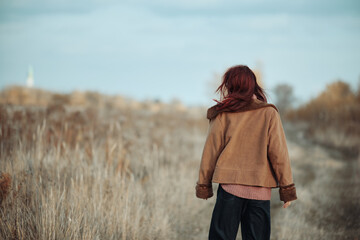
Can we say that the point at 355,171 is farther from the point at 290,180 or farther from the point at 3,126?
the point at 3,126

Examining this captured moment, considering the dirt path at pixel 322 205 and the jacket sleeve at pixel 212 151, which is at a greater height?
the jacket sleeve at pixel 212 151

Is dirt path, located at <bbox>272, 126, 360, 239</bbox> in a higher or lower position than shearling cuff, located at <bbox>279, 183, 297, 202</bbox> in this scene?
lower

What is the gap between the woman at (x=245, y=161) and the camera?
8.09 ft

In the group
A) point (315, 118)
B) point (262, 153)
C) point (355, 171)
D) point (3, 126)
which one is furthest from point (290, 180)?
point (315, 118)

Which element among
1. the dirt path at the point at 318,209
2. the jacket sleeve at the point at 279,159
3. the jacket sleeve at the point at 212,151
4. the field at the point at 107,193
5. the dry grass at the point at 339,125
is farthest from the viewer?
the dry grass at the point at 339,125

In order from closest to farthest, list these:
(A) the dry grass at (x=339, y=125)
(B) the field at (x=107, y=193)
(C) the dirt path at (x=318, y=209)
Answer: (B) the field at (x=107, y=193), (C) the dirt path at (x=318, y=209), (A) the dry grass at (x=339, y=125)

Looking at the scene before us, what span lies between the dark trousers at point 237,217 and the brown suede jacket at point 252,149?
0.16 m

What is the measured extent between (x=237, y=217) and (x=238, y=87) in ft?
3.45

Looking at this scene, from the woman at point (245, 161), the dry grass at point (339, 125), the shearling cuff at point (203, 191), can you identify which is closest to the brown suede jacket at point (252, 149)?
the woman at point (245, 161)

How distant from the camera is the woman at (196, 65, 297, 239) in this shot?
247cm

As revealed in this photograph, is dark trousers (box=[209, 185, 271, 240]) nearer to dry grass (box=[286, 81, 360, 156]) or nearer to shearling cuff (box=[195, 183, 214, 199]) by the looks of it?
shearling cuff (box=[195, 183, 214, 199])

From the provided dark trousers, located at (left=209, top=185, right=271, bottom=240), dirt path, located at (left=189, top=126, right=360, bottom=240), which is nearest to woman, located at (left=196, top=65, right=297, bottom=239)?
dark trousers, located at (left=209, top=185, right=271, bottom=240)

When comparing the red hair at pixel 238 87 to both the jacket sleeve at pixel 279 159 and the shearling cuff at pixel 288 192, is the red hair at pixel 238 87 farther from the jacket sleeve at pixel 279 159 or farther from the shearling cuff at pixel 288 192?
the shearling cuff at pixel 288 192

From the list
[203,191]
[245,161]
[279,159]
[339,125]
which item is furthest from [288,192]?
[339,125]
